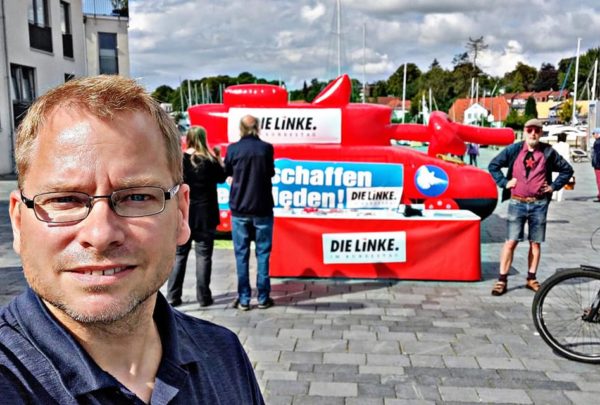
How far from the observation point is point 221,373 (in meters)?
1.27

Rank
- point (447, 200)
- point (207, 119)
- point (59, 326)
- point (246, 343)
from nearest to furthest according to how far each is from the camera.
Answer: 1. point (59, 326)
2. point (246, 343)
3. point (447, 200)
4. point (207, 119)

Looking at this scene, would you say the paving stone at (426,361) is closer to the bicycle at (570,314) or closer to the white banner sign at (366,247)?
the bicycle at (570,314)

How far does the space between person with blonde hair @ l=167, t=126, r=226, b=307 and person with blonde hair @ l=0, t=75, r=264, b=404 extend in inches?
170

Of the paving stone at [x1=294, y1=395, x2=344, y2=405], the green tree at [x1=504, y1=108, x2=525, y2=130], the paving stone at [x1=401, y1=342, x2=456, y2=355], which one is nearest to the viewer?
the paving stone at [x1=294, y1=395, x2=344, y2=405]

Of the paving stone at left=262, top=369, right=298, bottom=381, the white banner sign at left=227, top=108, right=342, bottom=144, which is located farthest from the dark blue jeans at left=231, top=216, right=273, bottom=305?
the white banner sign at left=227, top=108, right=342, bottom=144

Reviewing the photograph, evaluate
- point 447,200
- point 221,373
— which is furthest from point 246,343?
point 447,200

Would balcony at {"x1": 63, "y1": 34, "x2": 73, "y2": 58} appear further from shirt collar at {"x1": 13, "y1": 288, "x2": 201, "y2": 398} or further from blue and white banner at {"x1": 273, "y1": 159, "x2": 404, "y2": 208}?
shirt collar at {"x1": 13, "y1": 288, "x2": 201, "y2": 398}

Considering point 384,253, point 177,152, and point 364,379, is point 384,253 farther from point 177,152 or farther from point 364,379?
point 177,152

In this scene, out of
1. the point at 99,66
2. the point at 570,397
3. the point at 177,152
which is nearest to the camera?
the point at 177,152

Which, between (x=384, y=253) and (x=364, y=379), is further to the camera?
(x=384, y=253)

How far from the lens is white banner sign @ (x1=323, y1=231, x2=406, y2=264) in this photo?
6.74 metres

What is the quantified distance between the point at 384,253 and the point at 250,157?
6.94ft

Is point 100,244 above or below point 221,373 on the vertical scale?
above

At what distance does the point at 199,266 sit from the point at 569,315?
3.36m
